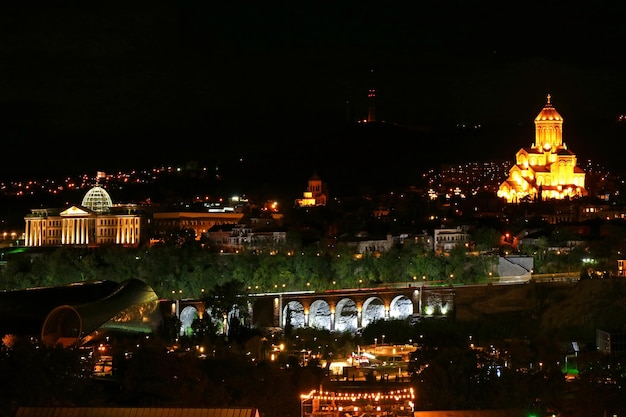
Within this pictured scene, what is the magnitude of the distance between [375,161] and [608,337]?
94332 millimetres

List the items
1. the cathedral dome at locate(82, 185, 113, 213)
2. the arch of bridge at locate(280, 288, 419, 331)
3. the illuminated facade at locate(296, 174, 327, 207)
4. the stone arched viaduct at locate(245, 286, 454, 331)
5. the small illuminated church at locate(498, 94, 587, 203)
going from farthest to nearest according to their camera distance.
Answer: the illuminated facade at locate(296, 174, 327, 207) < the small illuminated church at locate(498, 94, 587, 203) < the cathedral dome at locate(82, 185, 113, 213) < the arch of bridge at locate(280, 288, 419, 331) < the stone arched viaduct at locate(245, 286, 454, 331)

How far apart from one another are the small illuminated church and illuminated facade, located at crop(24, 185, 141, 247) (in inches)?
1148

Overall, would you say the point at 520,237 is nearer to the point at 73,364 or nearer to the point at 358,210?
the point at 358,210

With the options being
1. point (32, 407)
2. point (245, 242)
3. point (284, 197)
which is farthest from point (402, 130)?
point (32, 407)

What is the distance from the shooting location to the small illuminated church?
326 ft

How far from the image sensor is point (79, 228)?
297 ft

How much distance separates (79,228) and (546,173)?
116 feet

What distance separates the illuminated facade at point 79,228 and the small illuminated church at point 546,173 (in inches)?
Result: 1148

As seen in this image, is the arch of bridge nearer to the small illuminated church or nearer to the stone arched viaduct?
the stone arched viaduct

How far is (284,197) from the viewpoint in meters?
120

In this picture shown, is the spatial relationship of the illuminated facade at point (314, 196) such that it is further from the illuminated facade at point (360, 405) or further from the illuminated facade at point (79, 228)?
the illuminated facade at point (360, 405)

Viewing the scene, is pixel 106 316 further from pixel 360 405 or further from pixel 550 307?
pixel 360 405

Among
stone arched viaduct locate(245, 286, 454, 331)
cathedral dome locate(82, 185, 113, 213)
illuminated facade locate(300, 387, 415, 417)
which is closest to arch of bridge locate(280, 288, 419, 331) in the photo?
stone arched viaduct locate(245, 286, 454, 331)

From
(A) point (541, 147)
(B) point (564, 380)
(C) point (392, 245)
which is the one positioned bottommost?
(B) point (564, 380)
